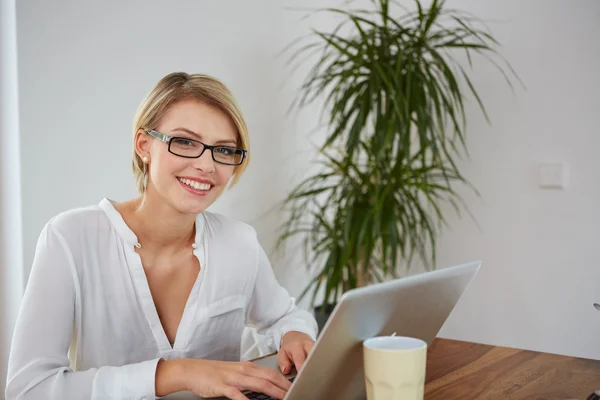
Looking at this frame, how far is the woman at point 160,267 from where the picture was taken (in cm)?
139

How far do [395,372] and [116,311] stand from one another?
883mm

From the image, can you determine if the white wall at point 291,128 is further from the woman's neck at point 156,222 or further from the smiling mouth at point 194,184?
the smiling mouth at point 194,184

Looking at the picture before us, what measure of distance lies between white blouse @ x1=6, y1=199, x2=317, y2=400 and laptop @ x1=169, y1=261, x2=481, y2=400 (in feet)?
1.19

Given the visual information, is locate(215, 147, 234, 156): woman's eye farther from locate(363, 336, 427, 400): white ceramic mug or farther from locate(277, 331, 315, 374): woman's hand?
locate(363, 336, 427, 400): white ceramic mug

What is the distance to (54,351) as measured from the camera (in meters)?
1.32

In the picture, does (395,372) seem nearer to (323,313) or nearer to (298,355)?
(298,355)

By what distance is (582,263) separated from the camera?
10.2ft

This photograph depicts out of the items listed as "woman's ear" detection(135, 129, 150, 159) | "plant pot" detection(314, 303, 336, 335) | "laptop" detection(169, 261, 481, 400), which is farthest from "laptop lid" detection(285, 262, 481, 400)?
Answer: "plant pot" detection(314, 303, 336, 335)

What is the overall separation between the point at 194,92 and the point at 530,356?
960mm

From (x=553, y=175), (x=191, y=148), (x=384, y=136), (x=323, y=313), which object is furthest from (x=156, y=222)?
(x=553, y=175)

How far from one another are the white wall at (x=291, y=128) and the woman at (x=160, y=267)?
40.0 inches

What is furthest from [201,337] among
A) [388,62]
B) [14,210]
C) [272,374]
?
[388,62]

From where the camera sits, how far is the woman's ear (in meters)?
1.60

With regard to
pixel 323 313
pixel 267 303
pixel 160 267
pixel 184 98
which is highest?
pixel 184 98
